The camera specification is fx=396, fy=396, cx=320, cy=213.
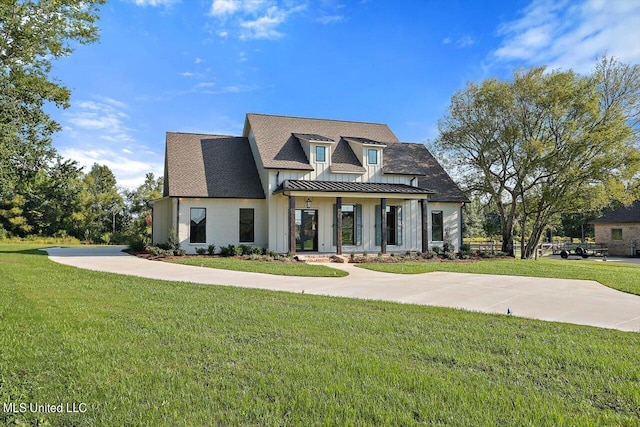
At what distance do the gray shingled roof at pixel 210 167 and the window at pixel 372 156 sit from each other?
19.8 feet

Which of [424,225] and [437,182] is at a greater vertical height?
[437,182]

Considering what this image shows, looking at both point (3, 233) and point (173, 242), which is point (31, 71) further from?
point (3, 233)

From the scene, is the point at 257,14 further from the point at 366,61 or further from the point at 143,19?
the point at 366,61

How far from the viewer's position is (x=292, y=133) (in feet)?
72.2

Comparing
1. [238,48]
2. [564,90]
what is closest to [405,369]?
[238,48]

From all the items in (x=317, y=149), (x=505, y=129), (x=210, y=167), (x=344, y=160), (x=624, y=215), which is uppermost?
(x=505, y=129)

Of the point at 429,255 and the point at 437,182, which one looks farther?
the point at 437,182

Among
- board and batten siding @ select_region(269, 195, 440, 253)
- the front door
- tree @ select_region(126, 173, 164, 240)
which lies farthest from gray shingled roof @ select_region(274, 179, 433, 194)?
tree @ select_region(126, 173, 164, 240)

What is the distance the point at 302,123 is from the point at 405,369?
67.8ft

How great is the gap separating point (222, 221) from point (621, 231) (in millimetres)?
34125

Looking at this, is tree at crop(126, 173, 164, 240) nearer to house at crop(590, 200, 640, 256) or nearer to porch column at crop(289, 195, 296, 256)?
porch column at crop(289, 195, 296, 256)

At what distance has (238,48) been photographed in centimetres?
1489

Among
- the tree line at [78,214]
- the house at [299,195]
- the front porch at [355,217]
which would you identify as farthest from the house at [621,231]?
the tree line at [78,214]

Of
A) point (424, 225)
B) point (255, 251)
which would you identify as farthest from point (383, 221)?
point (255, 251)
